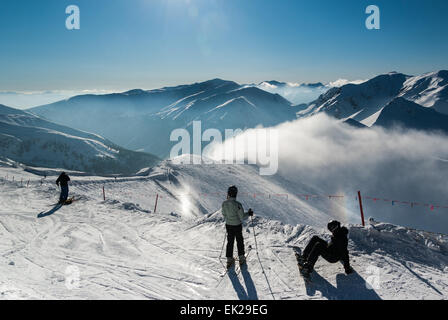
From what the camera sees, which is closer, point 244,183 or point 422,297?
point 422,297

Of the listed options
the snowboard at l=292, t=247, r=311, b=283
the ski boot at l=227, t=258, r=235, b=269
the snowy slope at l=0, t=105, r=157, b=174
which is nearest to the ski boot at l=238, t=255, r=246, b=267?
the ski boot at l=227, t=258, r=235, b=269

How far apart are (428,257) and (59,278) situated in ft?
36.3

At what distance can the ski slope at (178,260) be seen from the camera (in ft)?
21.0

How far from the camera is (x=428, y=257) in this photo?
27.1ft

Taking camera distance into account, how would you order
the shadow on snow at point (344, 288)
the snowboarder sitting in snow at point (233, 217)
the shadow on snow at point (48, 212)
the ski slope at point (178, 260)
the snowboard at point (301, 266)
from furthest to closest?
1. the shadow on snow at point (48, 212)
2. the snowboarder sitting in snow at point (233, 217)
3. the snowboard at point (301, 266)
4. the ski slope at point (178, 260)
5. the shadow on snow at point (344, 288)

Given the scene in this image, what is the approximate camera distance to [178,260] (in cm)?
855

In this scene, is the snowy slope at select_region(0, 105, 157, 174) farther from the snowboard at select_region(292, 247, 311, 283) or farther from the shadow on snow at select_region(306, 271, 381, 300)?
the shadow on snow at select_region(306, 271, 381, 300)

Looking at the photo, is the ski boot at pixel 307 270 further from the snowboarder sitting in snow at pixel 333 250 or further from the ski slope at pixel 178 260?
the ski slope at pixel 178 260

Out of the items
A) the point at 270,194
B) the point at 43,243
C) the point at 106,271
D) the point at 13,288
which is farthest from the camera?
the point at 270,194

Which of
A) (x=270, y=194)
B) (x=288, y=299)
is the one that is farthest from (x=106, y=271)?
(x=270, y=194)

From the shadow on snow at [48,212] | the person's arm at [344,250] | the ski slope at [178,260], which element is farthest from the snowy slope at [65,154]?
the person's arm at [344,250]

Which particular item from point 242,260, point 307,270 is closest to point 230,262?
point 242,260

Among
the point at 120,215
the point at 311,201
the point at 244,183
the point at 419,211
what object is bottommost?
the point at 419,211
